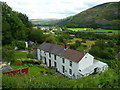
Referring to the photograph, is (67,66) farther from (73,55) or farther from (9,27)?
(9,27)

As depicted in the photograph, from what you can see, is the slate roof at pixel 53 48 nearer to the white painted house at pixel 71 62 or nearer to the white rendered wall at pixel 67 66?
the white painted house at pixel 71 62

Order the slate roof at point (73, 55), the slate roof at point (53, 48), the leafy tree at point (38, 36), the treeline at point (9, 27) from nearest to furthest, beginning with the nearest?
the slate roof at point (73, 55) → the slate roof at point (53, 48) → the treeline at point (9, 27) → the leafy tree at point (38, 36)

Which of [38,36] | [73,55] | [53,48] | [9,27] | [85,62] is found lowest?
[85,62]

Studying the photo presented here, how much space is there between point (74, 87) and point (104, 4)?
639 ft

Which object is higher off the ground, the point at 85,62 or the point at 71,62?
the point at 85,62

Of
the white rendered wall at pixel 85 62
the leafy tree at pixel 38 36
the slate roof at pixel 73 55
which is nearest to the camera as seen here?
the white rendered wall at pixel 85 62

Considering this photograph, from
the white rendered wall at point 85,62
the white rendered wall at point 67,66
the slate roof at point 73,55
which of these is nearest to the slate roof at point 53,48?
the slate roof at point 73,55

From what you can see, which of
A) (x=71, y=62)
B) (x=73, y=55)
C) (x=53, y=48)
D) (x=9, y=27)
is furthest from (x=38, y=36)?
(x=71, y=62)

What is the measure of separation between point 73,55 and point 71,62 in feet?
4.12

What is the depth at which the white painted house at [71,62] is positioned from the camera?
72.2 ft

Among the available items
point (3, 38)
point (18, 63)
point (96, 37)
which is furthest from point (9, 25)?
point (96, 37)

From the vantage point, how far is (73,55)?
23516 mm

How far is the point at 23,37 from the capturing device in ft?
142

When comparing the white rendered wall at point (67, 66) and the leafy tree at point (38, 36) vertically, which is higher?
the leafy tree at point (38, 36)
